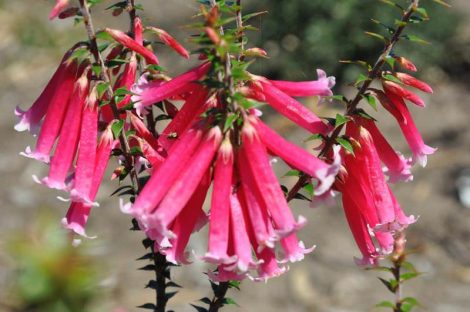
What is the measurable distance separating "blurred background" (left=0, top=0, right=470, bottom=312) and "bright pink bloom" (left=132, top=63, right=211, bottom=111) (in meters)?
1.32

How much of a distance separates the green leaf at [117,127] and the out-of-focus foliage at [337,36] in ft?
16.5

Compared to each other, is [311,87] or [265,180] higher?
[311,87]

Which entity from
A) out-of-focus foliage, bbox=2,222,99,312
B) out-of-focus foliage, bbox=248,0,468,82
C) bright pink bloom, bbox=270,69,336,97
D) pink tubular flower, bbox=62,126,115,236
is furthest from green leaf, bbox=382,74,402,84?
out-of-focus foliage, bbox=248,0,468,82

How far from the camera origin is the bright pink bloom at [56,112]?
179cm

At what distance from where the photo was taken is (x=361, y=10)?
274 inches

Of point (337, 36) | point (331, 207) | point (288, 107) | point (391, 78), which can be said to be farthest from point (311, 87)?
point (337, 36)

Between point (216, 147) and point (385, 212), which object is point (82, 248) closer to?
point (216, 147)

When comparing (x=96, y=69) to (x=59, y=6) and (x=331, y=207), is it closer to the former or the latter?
(x=59, y=6)

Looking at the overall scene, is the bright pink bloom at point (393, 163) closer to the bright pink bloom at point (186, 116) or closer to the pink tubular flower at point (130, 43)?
the bright pink bloom at point (186, 116)

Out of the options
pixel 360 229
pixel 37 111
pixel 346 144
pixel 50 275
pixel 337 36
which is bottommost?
pixel 50 275

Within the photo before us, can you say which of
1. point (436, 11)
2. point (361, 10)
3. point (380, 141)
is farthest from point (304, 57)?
point (380, 141)

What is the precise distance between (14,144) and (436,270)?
3928 millimetres

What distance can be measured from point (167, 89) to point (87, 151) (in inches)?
10.1

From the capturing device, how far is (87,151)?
181cm
